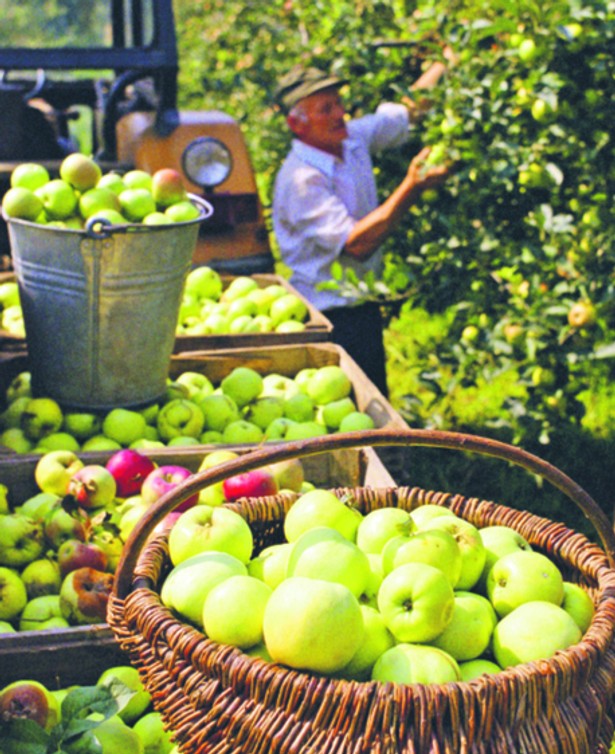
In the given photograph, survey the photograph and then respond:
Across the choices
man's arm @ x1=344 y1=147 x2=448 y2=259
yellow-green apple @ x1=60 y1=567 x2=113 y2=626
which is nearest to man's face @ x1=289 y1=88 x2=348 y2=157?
man's arm @ x1=344 y1=147 x2=448 y2=259

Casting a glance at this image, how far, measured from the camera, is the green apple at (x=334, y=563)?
1209mm

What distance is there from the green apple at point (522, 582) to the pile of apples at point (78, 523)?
1.94 feet

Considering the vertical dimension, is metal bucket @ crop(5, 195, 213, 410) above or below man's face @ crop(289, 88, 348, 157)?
below

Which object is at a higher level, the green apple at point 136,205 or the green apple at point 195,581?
the green apple at point 136,205

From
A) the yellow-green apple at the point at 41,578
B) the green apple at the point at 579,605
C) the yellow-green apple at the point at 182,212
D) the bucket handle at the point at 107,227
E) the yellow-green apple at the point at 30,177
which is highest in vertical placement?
the yellow-green apple at the point at 30,177

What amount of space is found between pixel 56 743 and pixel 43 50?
3.18 m

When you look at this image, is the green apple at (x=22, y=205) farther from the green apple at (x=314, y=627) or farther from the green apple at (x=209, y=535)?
the green apple at (x=314, y=627)

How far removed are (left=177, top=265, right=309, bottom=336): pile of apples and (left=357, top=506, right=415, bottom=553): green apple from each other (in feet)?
5.33

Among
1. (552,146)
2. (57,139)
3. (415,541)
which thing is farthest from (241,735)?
(57,139)

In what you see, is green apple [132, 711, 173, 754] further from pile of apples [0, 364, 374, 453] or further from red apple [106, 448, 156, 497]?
pile of apples [0, 364, 374, 453]

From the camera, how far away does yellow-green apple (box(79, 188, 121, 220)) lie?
2.40 metres

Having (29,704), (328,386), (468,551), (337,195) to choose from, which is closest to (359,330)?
(337,195)

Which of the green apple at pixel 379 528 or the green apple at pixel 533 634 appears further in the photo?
the green apple at pixel 379 528

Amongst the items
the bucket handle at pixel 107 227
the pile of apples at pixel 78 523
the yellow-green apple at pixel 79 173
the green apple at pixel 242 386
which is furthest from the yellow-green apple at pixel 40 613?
the yellow-green apple at pixel 79 173
